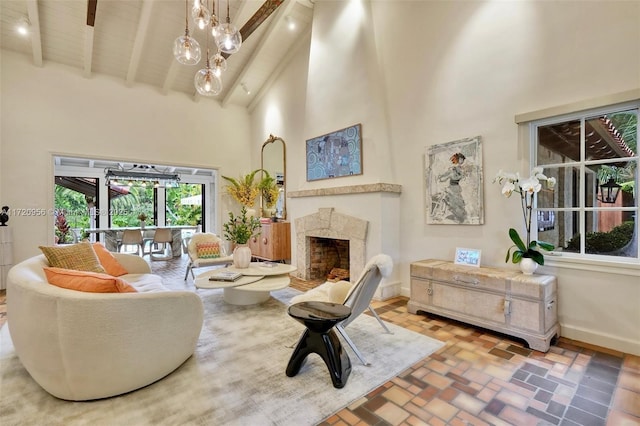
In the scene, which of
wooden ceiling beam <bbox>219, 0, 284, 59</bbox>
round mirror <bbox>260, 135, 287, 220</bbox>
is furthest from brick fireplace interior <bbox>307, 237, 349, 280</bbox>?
wooden ceiling beam <bbox>219, 0, 284, 59</bbox>

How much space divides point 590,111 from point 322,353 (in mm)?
3160

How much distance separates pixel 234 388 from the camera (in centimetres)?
206

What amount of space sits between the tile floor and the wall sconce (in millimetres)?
1321

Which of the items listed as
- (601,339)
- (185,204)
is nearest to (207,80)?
(601,339)

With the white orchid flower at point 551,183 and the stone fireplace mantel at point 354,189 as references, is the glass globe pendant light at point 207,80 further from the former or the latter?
the white orchid flower at point 551,183

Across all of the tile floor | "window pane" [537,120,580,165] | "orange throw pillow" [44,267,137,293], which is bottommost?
the tile floor

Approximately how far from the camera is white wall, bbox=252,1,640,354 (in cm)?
262

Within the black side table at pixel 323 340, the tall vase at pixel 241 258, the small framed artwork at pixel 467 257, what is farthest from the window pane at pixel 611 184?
the tall vase at pixel 241 258

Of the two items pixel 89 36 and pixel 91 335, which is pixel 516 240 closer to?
pixel 91 335

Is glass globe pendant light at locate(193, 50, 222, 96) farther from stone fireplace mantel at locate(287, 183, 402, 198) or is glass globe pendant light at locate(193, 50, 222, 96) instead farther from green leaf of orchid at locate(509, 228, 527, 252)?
green leaf of orchid at locate(509, 228, 527, 252)

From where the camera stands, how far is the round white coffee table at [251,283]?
3402 millimetres

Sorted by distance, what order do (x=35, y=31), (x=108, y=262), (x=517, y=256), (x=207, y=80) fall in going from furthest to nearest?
(x=35, y=31) < (x=108, y=262) < (x=207, y=80) < (x=517, y=256)

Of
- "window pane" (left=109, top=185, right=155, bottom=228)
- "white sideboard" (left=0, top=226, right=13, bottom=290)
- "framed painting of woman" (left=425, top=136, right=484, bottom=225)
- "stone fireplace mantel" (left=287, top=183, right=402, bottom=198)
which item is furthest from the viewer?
"window pane" (left=109, top=185, right=155, bottom=228)

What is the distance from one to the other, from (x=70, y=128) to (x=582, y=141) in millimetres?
7576
